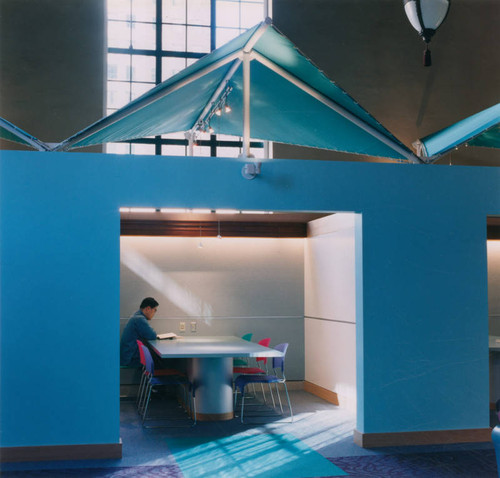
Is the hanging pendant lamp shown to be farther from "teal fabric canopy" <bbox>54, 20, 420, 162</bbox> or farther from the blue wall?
the blue wall

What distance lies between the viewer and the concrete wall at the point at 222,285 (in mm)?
9992

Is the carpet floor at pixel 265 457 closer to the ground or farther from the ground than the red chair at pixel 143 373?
closer to the ground

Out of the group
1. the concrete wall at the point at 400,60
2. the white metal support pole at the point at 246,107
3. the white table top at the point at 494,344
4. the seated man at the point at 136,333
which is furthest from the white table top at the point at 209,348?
the concrete wall at the point at 400,60

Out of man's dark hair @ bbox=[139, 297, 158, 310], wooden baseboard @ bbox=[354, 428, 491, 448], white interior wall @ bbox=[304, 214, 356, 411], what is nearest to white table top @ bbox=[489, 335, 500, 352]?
wooden baseboard @ bbox=[354, 428, 491, 448]

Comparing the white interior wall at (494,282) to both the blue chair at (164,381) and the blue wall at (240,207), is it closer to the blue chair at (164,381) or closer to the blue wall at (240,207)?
the blue wall at (240,207)

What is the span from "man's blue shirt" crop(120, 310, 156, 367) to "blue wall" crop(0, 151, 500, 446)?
3125mm

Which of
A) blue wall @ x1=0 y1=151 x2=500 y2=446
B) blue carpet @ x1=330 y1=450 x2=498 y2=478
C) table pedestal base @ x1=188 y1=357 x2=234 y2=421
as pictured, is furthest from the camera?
table pedestal base @ x1=188 y1=357 x2=234 y2=421

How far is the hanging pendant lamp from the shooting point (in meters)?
5.09

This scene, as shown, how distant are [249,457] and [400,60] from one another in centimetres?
733

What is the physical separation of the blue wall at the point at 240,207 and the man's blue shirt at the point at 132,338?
3.12 meters

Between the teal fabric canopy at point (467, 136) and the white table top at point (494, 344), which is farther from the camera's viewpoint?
the white table top at point (494, 344)

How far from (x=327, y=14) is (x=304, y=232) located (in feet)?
11.6

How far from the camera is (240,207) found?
21.1ft

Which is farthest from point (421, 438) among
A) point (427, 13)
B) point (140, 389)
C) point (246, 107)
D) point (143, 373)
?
point (140, 389)
